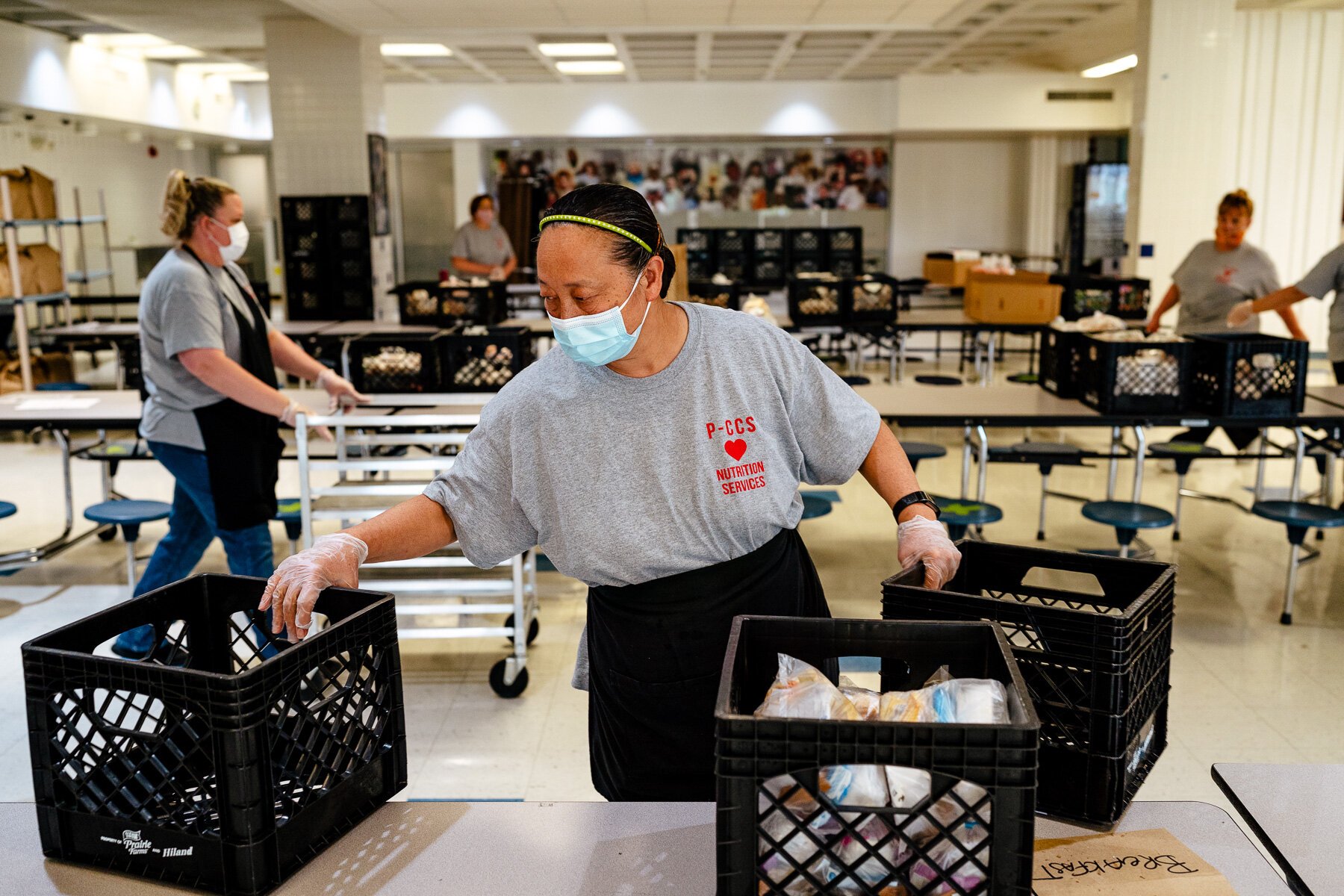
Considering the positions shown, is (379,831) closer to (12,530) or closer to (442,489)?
(442,489)

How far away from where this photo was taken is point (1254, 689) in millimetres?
4121

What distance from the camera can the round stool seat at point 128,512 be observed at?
4805 millimetres

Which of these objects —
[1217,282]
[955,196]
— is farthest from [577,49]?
[1217,282]

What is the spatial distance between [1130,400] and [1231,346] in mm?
444

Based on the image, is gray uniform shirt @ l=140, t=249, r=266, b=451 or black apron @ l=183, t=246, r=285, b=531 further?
black apron @ l=183, t=246, r=285, b=531

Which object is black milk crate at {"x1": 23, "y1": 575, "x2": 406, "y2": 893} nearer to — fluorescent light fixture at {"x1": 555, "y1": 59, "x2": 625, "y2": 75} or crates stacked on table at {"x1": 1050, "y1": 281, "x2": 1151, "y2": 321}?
crates stacked on table at {"x1": 1050, "y1": 281, "x2": 1151, "y2": 321}

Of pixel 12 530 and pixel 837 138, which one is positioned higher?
pixel 837 138

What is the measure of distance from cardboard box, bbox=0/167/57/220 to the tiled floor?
2266mm

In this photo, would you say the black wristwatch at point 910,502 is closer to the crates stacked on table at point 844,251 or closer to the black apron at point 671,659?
the black apron at point 671,659

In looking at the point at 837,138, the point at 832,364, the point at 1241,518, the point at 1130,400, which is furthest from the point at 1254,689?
the point at 837,138

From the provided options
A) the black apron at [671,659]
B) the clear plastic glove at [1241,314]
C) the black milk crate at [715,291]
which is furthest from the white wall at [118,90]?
the black apron at [671,659]

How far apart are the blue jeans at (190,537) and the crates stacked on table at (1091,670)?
9.47ft

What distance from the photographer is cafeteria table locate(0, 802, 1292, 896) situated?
1.41 m

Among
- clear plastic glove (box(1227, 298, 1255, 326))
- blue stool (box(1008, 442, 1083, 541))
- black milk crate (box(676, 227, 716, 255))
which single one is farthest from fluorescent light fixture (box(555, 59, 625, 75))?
blue stool (box(1008, 442, 1083, 541))
